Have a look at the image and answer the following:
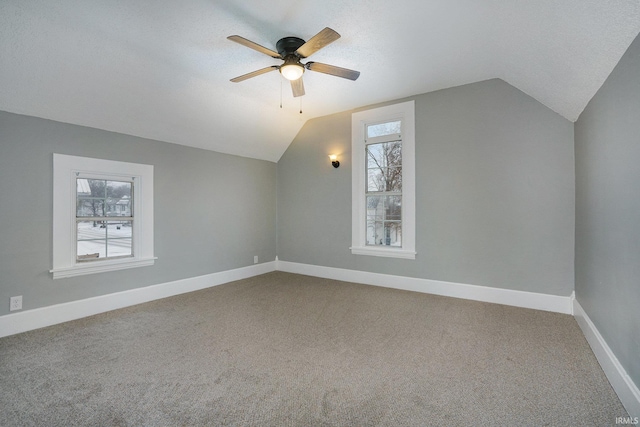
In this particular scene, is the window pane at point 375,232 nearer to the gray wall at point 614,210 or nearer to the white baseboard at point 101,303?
the white baseboard at point 101,303

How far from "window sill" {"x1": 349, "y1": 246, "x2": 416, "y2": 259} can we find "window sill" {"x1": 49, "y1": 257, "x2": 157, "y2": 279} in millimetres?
2963

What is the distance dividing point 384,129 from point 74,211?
165 inches

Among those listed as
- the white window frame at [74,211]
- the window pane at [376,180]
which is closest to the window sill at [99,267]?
the white window frame at [74,211]

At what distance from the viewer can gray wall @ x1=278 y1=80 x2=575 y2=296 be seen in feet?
10.9

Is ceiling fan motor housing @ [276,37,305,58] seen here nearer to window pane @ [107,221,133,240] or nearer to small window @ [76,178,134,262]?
small window @ [76,178,134,262]

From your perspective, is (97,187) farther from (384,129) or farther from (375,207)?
(384,129)

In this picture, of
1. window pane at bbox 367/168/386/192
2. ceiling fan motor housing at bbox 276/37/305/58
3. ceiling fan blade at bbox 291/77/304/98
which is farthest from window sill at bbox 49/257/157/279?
window pane at bbox 367/168/386/192

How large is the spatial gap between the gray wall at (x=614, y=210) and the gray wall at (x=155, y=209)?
14.8 ft

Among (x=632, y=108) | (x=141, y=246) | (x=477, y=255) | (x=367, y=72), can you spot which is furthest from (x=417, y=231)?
(x=141, y=246)

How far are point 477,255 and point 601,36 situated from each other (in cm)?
255

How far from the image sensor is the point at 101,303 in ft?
11.3

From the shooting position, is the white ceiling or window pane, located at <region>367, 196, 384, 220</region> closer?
the white ceiling

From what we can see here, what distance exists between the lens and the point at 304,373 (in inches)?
84.0

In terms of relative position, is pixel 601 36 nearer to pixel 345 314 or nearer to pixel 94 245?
pixel 345 314
